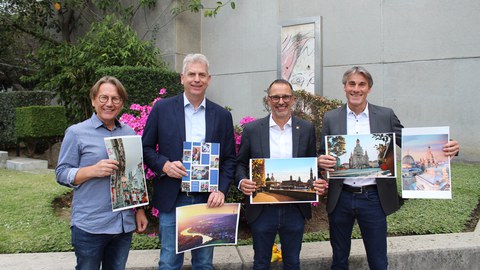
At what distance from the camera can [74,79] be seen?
35.7 ft

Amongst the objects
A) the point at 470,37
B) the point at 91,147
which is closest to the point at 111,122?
the point at 91,147

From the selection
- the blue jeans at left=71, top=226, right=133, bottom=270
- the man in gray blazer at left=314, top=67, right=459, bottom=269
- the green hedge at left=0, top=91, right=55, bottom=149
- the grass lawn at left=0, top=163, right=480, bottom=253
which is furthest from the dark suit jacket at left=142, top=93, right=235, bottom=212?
the green hedge at left=0, top=91, right=55, bottom=149

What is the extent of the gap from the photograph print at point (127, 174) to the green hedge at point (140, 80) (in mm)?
6657

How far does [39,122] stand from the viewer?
9984 millimetres

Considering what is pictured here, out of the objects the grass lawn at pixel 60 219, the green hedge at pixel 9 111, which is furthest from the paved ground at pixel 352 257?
the green hedge at pixel 9 111

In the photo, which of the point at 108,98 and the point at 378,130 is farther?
the point at 378,130

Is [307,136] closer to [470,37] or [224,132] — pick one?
[224,132]

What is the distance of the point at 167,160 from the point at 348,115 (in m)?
1.46

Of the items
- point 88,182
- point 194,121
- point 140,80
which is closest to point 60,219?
point 88,182

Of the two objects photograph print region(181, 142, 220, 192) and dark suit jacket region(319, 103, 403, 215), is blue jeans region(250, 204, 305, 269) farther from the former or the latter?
photograph print region(181, 142, 220, 192)

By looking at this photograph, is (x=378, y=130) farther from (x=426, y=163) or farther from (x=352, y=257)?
(x=352, y=257)

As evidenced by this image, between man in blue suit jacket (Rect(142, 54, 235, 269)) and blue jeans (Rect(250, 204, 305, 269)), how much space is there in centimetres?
37

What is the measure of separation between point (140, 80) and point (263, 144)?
6.94 meters

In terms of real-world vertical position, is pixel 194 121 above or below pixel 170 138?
above
